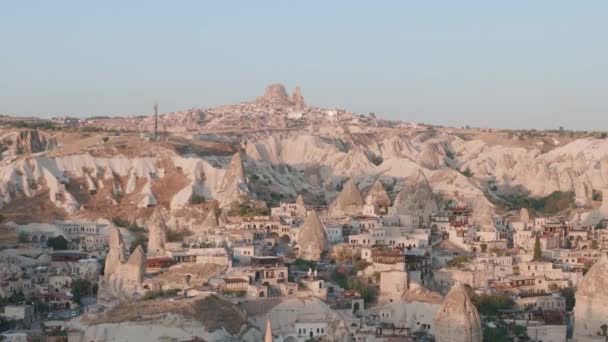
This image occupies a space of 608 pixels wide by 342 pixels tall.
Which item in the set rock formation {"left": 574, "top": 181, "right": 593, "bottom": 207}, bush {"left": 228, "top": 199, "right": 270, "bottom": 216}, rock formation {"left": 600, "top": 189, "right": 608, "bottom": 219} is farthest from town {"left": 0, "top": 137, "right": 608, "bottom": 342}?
rock formation {"left": 574, "top": 181, "right": 593, "bottom": 207}

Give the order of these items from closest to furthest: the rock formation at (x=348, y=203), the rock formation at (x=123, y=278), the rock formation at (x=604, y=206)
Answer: the rock formation at (x=123, y=278)
the rock formation at (x=348, y=203)
the rock formation at (x=604, y=206)

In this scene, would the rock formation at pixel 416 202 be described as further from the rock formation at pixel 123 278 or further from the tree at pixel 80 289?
the rock formation at pixel 123 278

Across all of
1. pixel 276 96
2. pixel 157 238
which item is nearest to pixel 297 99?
pixel 276 96

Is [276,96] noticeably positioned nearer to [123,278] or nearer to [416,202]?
[416,202]

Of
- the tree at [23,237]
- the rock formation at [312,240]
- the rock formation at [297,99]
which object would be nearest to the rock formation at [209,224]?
the rock formation at [312,240]

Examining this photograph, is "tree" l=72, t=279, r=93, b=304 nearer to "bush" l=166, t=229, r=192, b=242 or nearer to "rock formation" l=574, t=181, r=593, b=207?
"bush" l=166, t=229, r=192, b=242
